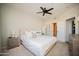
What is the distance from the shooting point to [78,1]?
2.08 metres

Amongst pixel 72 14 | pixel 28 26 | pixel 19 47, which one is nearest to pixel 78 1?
pixel 72 14

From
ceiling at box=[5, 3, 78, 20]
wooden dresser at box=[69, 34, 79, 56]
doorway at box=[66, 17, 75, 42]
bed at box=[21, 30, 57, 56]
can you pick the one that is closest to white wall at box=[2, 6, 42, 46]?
ceiling at box=[5, 3, 78, 20]

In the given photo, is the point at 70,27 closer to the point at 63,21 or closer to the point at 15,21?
the point at 63,21

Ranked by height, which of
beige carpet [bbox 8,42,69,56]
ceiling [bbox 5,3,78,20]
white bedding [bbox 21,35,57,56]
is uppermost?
ceiling [bbox 5,3,78,20]

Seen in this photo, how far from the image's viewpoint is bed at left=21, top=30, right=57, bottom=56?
6.86ft

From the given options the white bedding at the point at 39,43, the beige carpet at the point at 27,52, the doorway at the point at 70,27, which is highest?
the doorway at the point at 70,27

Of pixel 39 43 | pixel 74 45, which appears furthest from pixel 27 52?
pixel 74 45

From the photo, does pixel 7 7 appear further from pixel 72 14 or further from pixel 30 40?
pixel 72 14

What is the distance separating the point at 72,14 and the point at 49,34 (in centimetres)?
56

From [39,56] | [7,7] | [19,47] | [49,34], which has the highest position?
[7,7]

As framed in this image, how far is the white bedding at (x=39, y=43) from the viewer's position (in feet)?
6.86

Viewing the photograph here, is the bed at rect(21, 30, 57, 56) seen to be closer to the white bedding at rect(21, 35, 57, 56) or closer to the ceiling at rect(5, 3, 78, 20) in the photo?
the white bedding at rect(21, 35, 57, 56)

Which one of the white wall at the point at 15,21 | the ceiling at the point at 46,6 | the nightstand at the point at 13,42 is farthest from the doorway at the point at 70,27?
the nightstand at the point at 13,42

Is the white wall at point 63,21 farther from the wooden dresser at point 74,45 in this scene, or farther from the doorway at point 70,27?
the wooden dresser at point 74,45
